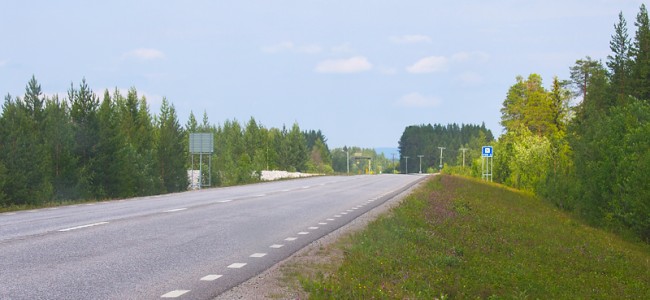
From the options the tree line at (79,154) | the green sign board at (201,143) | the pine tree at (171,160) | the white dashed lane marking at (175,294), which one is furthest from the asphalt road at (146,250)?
the pine tree at (171,160)

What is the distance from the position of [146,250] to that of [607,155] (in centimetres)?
1824

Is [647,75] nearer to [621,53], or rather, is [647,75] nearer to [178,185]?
[621,53]

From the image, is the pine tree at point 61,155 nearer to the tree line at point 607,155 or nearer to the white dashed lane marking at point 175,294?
the tree line at point 607,155

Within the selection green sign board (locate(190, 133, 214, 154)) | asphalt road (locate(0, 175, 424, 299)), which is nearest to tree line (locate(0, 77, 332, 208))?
green sign board (locate(190, 133, 214, 154))

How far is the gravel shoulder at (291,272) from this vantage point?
21.1ft

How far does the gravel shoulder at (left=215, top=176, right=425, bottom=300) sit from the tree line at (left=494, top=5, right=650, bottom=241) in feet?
36.8

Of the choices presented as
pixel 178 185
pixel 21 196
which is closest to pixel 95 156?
pixel 21 196

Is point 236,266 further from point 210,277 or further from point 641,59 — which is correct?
point 641,59

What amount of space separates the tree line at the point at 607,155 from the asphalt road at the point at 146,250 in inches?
367

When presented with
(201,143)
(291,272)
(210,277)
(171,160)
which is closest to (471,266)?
(291,272)

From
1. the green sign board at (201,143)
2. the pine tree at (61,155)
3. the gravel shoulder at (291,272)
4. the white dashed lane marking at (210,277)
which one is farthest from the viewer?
the green sign board at (201,143)

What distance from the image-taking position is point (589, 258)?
10992 mm

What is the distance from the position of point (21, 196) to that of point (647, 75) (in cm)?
3529

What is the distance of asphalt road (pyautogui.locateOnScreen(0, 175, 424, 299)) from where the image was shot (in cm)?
649
